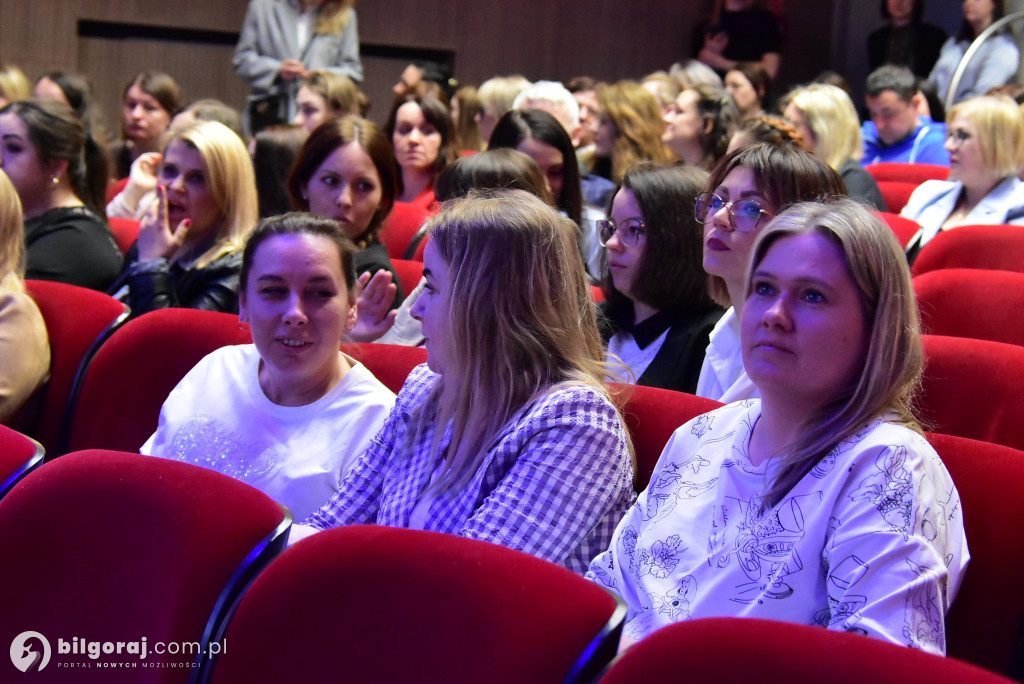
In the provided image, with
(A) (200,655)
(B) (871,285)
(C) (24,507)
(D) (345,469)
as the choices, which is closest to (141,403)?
(D) (345,469)

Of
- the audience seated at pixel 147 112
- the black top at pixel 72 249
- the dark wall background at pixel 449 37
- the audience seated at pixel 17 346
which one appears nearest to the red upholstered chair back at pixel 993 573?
the audience seated at pixel 17 346

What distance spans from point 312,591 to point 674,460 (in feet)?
2.01

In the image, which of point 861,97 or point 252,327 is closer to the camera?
point 252,327

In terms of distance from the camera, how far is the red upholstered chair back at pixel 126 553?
1219mm

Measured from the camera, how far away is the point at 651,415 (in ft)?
5.58

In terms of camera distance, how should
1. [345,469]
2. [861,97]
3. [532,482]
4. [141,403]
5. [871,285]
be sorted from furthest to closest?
[861,97] → [141,403] → [345,469] → [532,482] → [871,285]

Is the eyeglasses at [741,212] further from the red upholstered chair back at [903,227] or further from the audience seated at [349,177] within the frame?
the red upholstered chair back at [903,227]


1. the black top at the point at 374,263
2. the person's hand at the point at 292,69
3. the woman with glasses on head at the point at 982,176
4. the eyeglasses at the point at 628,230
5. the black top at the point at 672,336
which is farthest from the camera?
the person's hand at the point at 292,69

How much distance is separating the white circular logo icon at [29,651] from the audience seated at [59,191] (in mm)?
1984

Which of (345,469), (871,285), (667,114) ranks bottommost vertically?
(345,469)

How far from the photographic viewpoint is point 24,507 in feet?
4.24

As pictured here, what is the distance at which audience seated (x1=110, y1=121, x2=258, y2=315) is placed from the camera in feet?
9.23

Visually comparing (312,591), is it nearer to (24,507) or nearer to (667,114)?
(24,507)

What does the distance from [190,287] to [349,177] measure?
55 cm
